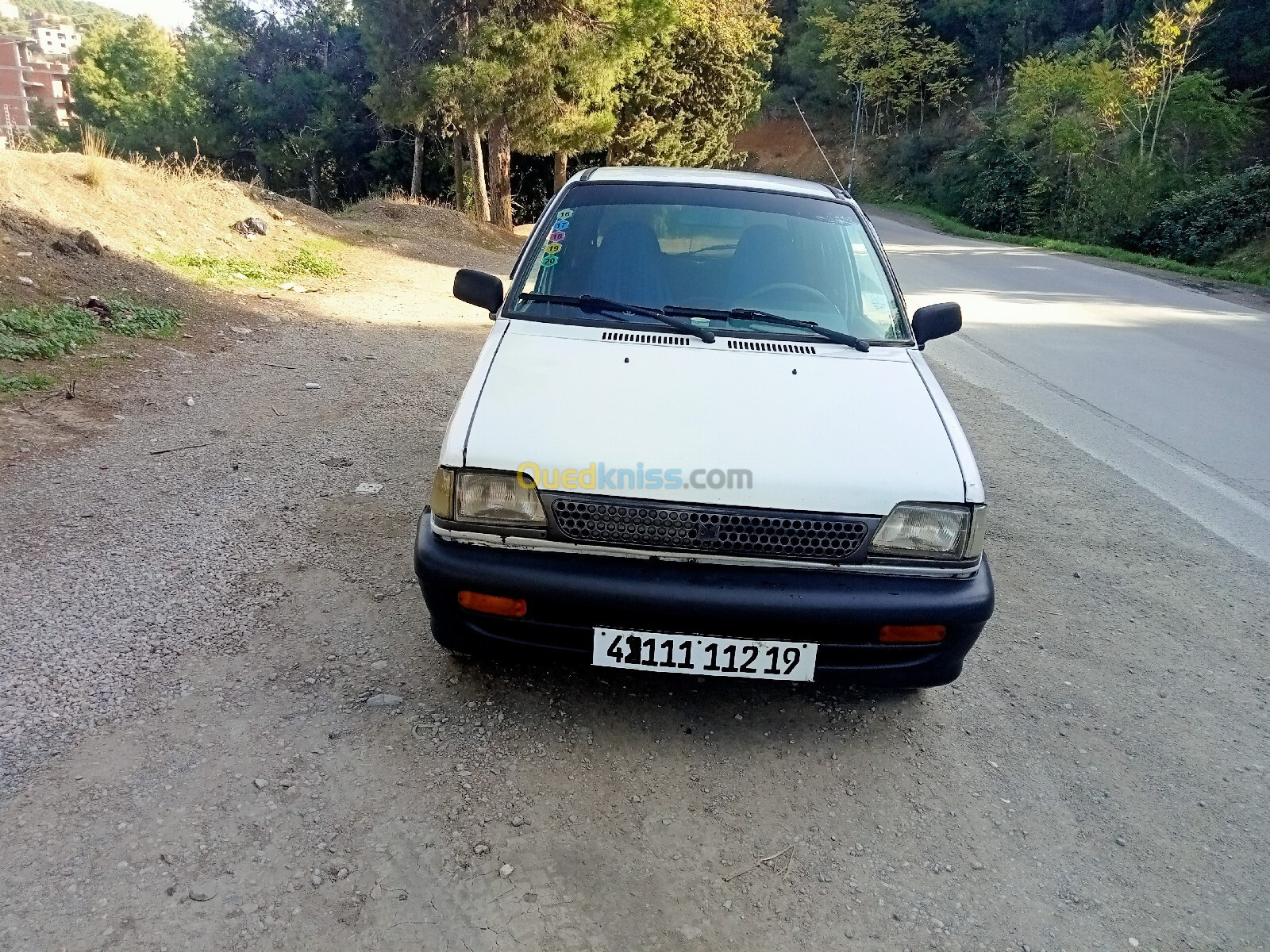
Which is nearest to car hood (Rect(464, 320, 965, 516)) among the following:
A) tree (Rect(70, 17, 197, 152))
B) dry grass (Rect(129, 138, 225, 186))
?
dry grass (Rect(129, 138, 225, 186))

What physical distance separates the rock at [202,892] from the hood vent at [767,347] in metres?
2.35

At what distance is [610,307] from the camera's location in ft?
11.6

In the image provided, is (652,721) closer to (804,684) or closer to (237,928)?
(804,684)

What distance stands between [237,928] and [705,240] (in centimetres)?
299

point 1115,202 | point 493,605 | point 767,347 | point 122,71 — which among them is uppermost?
point 122,71

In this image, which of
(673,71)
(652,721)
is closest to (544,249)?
(652,721)

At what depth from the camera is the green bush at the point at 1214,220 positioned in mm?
20609

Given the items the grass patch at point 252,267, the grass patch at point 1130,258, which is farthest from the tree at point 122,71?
the grass patch at point 252,267

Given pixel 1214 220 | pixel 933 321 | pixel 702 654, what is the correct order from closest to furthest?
pixel 702 654 → pixel 933 321 → pixel 1214 220

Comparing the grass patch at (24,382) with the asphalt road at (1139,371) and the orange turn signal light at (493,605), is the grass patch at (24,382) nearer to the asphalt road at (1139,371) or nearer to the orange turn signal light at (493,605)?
the orange turn signal light at (493,605)

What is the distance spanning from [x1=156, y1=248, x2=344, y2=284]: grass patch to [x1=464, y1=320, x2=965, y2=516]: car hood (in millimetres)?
7940

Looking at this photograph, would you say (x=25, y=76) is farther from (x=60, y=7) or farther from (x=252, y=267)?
(x=252, y=267)

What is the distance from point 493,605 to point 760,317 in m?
1.61

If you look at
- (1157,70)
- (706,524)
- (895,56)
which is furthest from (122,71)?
(706,524)
